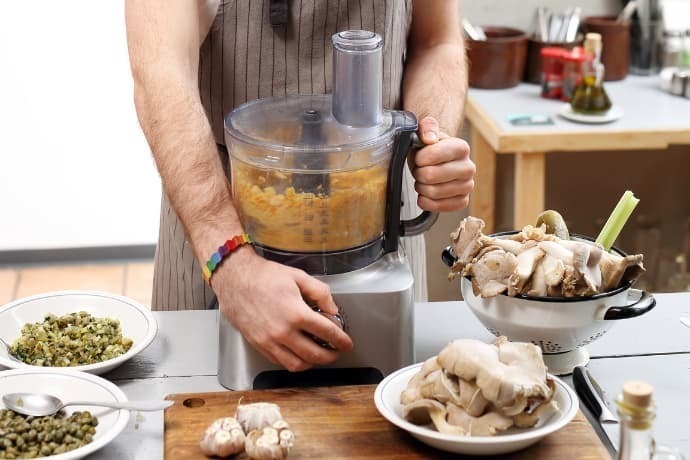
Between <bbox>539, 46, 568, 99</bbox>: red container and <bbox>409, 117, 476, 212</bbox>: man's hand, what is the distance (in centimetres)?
165

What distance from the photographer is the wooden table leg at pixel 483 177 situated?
9.69ft

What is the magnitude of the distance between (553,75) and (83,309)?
73.0 inches

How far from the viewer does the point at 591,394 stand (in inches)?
51.9

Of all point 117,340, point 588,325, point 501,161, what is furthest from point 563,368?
point 501,161

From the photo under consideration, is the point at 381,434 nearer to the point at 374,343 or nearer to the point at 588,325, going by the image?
the point at 374,343

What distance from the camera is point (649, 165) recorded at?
138 inches

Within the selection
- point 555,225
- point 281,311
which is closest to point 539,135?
point 555,225

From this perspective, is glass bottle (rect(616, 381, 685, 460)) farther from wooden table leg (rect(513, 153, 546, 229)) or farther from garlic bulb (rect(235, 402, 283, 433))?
wooden table leg (rect(513, 153, 546, 229))

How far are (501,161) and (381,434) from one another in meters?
2.20

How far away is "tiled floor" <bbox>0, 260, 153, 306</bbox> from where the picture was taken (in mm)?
3691

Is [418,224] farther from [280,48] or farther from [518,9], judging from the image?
[518,9]

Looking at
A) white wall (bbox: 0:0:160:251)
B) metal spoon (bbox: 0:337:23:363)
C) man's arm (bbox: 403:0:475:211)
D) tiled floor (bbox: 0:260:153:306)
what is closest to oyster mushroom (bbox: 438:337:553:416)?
man's arm (bbox: 403:0:475:211)

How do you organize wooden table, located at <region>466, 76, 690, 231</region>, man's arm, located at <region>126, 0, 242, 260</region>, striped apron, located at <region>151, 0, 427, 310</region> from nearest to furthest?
man's arm, located at <region>126, 0, 242, 260</region> → striped apron, located at <region>151, 0, 427, 310</region> → wooden table, located at <region>466, 76, 690, 231</region>

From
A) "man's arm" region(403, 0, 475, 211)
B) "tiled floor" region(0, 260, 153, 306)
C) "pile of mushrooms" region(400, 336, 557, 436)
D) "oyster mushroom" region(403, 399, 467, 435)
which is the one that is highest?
"man's arm" region(403, 0, 475, 211)
